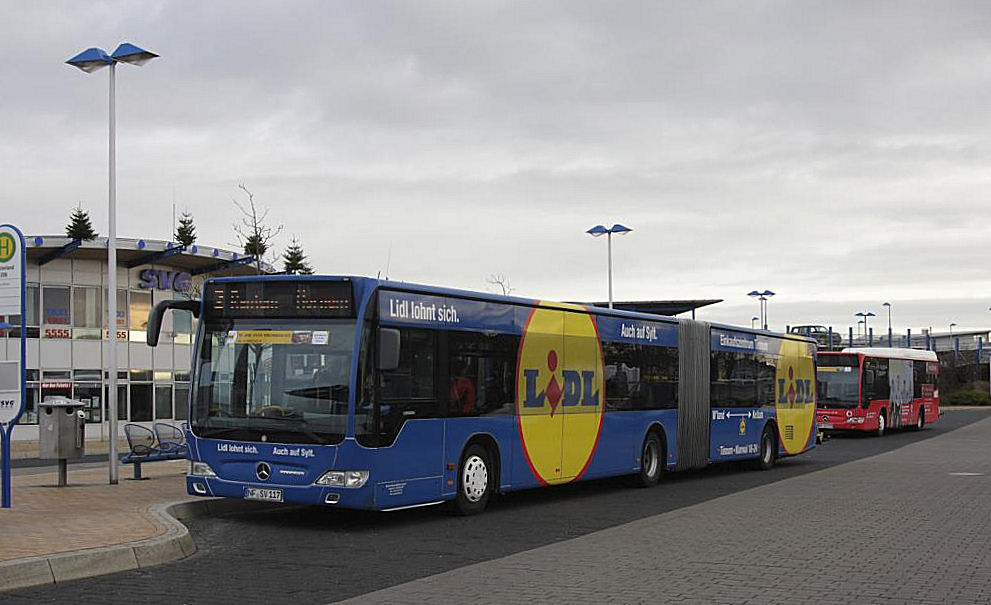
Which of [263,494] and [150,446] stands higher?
[150,446]

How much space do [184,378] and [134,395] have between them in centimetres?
231

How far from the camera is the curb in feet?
30.6

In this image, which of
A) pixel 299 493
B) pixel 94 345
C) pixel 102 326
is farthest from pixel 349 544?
pixel 102 326

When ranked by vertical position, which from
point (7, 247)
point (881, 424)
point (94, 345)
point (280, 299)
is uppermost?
point (7, 247)

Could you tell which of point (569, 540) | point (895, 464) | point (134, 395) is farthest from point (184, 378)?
point (569, 540)

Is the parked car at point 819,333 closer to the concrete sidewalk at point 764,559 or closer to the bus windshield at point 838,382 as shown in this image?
the bus windshield at point 838,382

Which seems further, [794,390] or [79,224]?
[79,224]

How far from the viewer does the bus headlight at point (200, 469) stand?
1359 centimetres

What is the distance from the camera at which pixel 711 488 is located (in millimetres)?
19406

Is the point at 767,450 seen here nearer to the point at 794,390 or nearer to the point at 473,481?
the point at 794,390

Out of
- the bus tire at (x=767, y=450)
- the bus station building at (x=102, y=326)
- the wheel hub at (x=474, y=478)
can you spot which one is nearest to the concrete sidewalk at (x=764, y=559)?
the wheel hub at (x=474, y=478)

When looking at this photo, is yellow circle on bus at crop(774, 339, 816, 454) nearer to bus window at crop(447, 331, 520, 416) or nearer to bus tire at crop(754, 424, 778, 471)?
bus tire at crop(754, 424, 778, 471)

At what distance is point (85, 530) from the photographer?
11.6 m

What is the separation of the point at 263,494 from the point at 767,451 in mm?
13266
